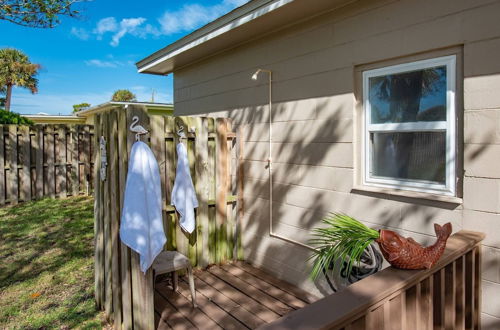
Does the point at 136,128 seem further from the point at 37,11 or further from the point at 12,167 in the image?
the point at 12,167

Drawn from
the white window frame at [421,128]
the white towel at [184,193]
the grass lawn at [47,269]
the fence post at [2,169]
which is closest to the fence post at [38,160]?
the fence post at [2,169]

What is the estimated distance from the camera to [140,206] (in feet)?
8.23

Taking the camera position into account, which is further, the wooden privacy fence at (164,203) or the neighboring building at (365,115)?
the wooden privacy fence at (164,203)

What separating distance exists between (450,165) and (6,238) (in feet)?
19.4

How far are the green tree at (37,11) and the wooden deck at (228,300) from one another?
13.3ft

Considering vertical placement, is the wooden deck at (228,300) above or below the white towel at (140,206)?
below

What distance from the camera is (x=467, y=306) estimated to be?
223 centimetres

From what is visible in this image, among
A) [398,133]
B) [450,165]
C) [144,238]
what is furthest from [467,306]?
[144,238]

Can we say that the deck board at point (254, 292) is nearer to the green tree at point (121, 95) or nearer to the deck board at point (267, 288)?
the deck board at point (267, 288)

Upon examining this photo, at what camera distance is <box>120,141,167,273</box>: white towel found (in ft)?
8.08

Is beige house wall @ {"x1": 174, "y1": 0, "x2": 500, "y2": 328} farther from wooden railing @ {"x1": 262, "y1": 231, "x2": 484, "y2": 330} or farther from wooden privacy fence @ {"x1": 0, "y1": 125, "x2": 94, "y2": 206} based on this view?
wooden privacy fence @ {"x1": 0, "y1": 125, "x2": 94, "y2": 206}

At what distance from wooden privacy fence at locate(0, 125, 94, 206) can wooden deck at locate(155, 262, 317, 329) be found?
5.42 metres

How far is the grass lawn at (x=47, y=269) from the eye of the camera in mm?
3064

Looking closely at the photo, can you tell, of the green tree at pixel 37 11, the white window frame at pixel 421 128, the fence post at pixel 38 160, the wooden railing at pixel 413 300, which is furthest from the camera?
the fence post at pixel 38 160
